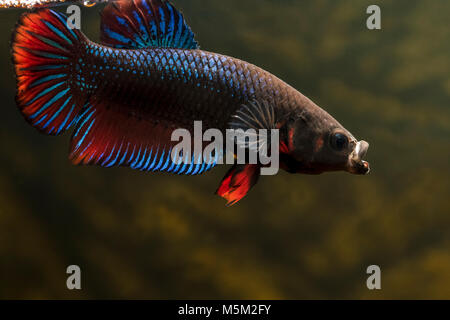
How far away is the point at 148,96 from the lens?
86 centimetres

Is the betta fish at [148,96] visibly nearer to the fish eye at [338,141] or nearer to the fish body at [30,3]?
the fish eye at [338,141]

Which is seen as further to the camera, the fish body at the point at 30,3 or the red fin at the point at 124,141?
the fish body at the point at 30,3

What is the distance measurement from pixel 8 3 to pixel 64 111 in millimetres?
447

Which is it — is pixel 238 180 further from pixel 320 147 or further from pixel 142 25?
pixel 142 25

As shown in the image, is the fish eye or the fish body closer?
the fish eye

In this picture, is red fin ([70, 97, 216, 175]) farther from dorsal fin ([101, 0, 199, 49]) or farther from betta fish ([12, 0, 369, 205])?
dorsal fin ([101, 0, 199, 49])

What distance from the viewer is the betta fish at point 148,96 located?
852mm

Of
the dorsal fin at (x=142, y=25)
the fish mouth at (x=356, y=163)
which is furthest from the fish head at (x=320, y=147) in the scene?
the dorsal fin at (x=142, y=25)

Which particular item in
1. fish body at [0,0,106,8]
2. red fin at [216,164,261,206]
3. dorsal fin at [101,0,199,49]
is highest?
fish body at [0,0,106,8]

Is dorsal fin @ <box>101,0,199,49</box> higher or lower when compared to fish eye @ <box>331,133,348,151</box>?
higher

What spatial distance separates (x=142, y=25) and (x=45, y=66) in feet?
0.73

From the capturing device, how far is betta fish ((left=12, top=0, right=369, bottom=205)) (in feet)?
2.80

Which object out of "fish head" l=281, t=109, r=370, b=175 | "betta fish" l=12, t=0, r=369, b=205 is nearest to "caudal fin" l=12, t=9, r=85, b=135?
"betta fish" l=12, t=0, r=369, b=205

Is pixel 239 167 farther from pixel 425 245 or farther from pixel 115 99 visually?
pixel 425 245
